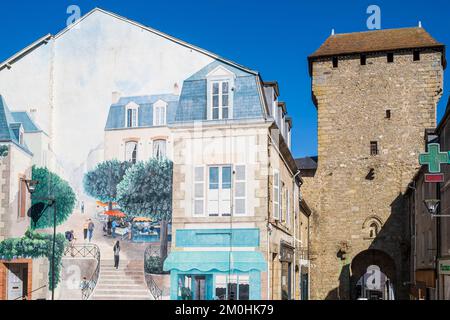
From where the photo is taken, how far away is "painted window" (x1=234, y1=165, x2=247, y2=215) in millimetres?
12391

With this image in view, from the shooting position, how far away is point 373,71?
697 inches

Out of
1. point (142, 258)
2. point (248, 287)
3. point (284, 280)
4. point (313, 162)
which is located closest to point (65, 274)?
point (142, 258)

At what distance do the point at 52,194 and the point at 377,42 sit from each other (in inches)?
381

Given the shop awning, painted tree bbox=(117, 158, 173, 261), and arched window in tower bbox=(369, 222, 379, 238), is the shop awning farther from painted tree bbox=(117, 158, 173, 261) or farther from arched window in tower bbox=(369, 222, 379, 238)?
arched window in tower bbox=(369, 222, 379, 238)

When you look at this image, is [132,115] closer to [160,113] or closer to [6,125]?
[160,113]

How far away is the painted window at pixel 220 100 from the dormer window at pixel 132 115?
4.91 ft

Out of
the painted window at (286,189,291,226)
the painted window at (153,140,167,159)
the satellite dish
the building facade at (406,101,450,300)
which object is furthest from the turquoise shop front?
the building facade at (406,101,450,300)

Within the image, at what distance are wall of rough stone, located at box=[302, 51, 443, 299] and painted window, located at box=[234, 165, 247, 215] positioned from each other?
19.0ft

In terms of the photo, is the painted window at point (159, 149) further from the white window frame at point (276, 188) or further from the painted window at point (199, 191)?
the white window frame at point (276, 188)

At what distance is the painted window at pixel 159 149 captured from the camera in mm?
12758

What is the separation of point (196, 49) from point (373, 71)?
6.62 meters

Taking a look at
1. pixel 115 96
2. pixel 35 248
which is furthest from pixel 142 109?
pixel 35 248

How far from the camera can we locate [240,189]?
40.8 feet
